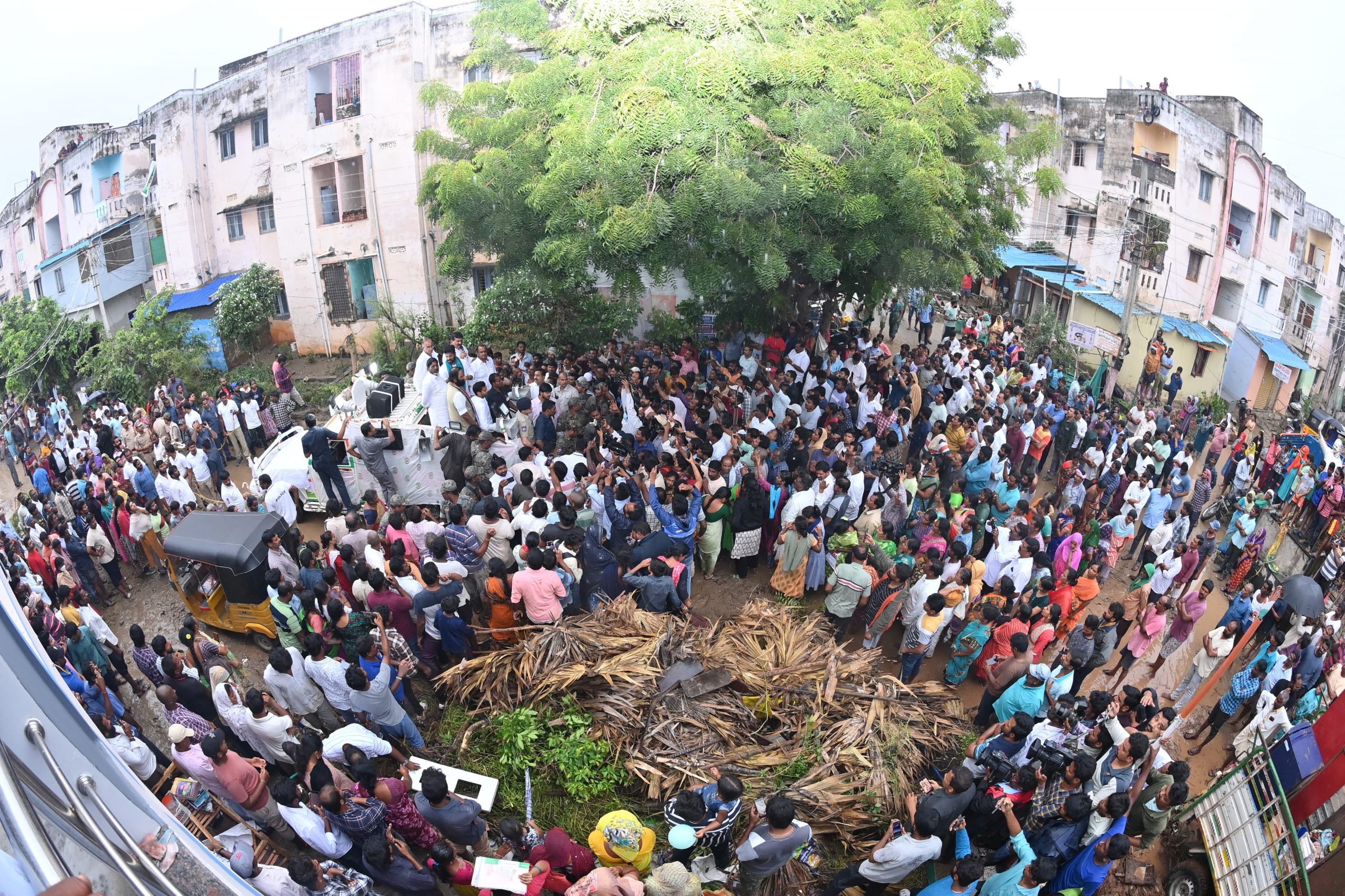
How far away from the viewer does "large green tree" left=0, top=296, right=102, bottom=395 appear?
12422mm

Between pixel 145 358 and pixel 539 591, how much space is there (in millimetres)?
11771

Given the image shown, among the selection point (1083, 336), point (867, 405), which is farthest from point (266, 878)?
point (1083, 336)

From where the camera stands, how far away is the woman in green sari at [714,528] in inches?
310

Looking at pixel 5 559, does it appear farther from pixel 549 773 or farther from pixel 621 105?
pixel 621 105

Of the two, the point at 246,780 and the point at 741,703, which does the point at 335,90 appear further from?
the point at 741,703

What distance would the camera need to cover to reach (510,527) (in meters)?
7.03

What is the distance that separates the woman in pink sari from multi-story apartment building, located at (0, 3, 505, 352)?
43.2 feet

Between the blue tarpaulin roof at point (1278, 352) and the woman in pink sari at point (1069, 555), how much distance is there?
10.6 metres

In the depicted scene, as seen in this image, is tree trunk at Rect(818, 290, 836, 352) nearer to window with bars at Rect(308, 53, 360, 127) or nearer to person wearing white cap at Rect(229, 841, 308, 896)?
window with bars at Rect(308, 53, 360, 127)

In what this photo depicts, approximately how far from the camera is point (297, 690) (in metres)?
5.70

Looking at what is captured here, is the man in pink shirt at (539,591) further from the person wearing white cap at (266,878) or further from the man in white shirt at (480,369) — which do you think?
the man in white shirt at (480,369)

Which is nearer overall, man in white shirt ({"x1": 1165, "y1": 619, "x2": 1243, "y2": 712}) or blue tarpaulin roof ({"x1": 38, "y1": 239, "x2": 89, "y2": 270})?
man in white shirt ({"x1": 1165, "y1": 619, "x2": 1243, "y2": 712})

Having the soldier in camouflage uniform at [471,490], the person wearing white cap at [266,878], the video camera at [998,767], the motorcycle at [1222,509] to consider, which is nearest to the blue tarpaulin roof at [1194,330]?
the motorcycle at [1222,509]

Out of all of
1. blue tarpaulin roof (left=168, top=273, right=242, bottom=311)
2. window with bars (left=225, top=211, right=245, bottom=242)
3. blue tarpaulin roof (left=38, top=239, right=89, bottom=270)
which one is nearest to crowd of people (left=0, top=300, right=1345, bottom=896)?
blue tarpaulin roof (left=38, top=239, right=89, bottom=270)
